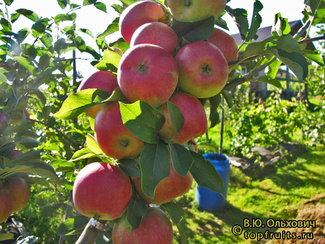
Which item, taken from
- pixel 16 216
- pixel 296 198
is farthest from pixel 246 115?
pixel 16 216

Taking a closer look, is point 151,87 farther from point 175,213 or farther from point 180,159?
point 175,213

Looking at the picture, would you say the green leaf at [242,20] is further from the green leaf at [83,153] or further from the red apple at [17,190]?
→ the red apple at [17,190]

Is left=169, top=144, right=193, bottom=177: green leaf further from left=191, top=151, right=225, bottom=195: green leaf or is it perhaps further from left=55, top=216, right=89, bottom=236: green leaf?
left=55, top=216, right=89, bottom=236: green leaf

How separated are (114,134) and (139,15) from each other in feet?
0.93

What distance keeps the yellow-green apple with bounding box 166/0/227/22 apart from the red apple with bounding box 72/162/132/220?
1.25 ft

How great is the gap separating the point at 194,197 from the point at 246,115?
194cm

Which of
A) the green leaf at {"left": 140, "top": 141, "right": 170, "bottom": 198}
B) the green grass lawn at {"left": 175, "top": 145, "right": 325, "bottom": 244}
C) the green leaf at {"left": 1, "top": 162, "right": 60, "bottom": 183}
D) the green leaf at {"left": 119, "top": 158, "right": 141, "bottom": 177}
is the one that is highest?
the green leaf at {"left": 140, "top": 141, "right": 170, "bottom": 198}

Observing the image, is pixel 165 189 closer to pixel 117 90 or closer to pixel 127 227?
pixel 127 227

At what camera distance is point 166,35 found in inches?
22.2

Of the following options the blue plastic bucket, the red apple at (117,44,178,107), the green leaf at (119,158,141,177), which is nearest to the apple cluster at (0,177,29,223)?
the green leaf at (119,158,141,177)

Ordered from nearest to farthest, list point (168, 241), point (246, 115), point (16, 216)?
point (168, 241)
point (16, 216)
point (246, 115)

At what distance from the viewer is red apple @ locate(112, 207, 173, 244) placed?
615 millimetres

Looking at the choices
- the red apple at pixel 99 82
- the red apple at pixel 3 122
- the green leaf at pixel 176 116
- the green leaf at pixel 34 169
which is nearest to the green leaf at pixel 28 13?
the red apple at pixel 3 122

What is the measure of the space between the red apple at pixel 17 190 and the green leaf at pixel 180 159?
677 millimetres
